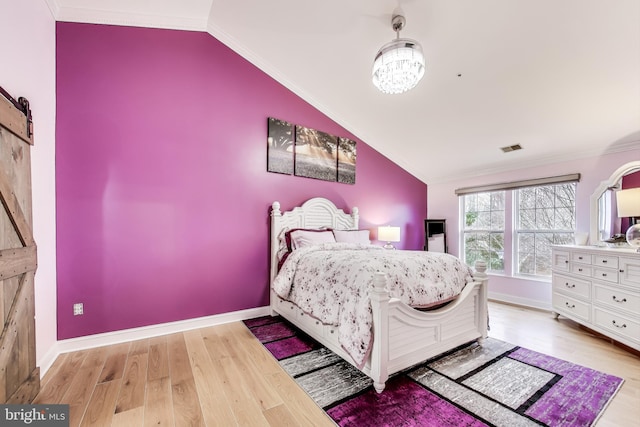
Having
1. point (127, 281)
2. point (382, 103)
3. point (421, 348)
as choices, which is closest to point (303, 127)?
point (382, 103)

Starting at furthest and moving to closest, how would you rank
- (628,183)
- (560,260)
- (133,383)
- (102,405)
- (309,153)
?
1. (309,153)
2. (560,260)
3. (628,183)
4. (133,383)
5. (102,405)

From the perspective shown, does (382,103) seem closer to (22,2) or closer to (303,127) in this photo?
(303,127)

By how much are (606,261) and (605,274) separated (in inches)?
4.9

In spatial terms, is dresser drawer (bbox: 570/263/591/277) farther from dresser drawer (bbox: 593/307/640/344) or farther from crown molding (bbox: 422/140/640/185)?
crown molding (bbox: 422/140/640/185)

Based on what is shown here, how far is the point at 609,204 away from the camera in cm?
293

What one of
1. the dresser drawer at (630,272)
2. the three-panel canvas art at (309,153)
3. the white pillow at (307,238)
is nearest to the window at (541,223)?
the dresser drawer at (630,272)

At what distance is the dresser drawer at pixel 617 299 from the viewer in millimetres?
2256

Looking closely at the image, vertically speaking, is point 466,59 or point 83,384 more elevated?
point 466,59

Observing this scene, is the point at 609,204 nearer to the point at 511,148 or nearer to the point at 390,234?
the point at 511,148

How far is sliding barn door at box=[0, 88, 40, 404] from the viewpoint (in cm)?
145

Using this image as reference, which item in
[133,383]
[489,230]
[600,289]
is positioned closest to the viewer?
[133,383]

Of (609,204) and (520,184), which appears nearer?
(609,204)

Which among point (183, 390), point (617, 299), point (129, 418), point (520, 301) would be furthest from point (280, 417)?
point (520, 301)

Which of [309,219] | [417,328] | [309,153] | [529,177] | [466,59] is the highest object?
[466,59]
